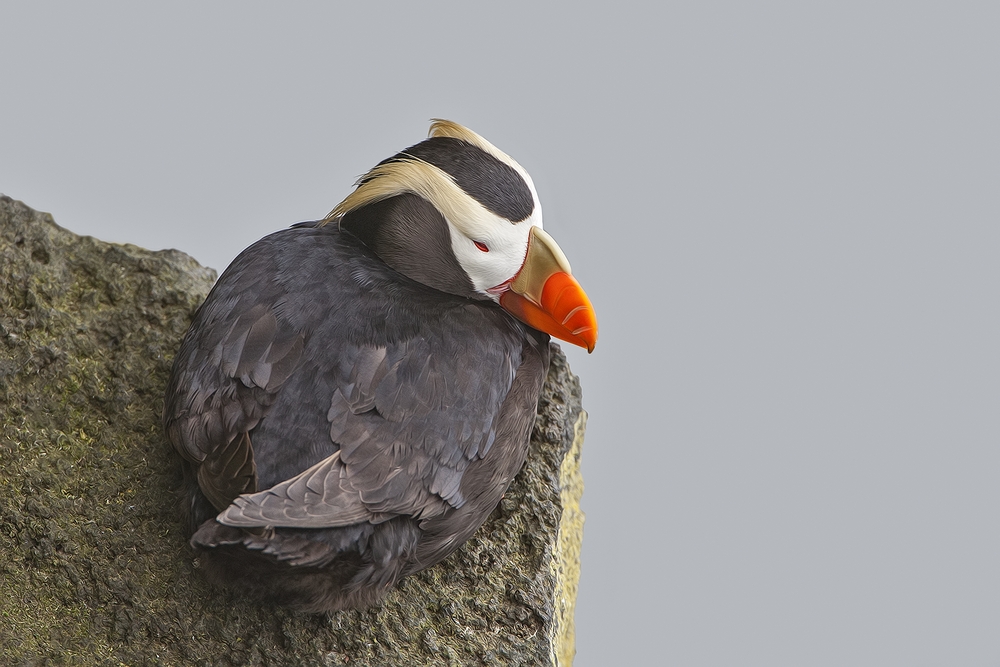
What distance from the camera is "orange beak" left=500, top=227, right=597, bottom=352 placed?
262cm

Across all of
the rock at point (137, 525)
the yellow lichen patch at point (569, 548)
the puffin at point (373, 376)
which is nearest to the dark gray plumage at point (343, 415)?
the puffin at point (373, 376)

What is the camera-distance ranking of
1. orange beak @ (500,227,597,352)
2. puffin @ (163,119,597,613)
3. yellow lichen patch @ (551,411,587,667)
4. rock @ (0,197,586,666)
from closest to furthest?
puffin @ (163,119,597,613) < rock @ (0,197,586,666) < orange beak @ (500,227,597,352) < yellow lichen patch @ (551,411,587,667)

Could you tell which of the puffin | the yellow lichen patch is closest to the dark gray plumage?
the puffin

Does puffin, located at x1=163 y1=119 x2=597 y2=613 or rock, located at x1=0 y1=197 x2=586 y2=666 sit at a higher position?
→ puffin, located at x1=163 y1=119 x2=597 y2=613

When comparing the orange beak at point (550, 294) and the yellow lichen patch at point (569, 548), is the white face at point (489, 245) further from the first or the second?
the yellow lichen patch at point (569, 548)

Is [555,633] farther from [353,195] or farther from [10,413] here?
[10,413]

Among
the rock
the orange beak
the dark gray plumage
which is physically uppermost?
the orange beak

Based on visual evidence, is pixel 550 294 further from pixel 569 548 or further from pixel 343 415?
pixel 569 548

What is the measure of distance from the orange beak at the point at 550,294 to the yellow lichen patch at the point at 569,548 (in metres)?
0.54

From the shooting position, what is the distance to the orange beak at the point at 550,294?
2.62 metres

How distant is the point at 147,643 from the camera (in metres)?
2.48

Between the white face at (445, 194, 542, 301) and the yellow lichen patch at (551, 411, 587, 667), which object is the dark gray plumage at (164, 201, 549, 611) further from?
the yellow lichen patch at (551, 411, 587, 667)

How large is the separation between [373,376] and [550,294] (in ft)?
1.71

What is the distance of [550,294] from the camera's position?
262 cm
